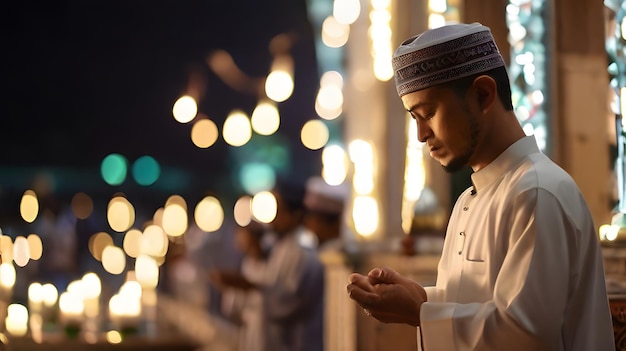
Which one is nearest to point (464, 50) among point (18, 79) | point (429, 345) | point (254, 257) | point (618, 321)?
point (429, 345)

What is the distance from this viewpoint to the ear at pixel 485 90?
3172 millimetres

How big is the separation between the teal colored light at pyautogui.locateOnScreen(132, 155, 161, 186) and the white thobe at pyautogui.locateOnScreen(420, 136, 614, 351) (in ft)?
165

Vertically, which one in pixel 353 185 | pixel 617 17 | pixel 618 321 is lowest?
pixel 618 321

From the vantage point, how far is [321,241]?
948 centimetres

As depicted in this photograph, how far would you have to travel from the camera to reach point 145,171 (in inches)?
2077

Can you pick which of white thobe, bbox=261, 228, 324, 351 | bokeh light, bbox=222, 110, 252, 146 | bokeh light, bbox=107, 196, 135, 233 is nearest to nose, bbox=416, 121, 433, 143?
white thobe, bbox=261, 228, 324, 351

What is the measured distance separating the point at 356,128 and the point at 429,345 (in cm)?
593

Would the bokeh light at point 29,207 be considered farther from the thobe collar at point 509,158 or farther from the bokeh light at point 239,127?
the thobe collar at point 509,158

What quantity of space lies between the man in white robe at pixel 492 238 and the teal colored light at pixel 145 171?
50102 millimetres

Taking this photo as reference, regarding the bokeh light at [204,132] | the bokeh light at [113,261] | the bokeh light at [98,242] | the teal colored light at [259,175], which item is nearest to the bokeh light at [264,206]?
the bokeh light at [204,132]

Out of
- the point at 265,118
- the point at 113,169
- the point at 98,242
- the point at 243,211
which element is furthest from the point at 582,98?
the point at 113,169

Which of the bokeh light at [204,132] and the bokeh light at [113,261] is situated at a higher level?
the bokeh light at [204,132]

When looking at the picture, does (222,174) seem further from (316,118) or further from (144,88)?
(316,118)

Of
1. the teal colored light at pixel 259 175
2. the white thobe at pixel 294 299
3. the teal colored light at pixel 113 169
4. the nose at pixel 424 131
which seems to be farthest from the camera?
the teal colored light at pixel 113 169
